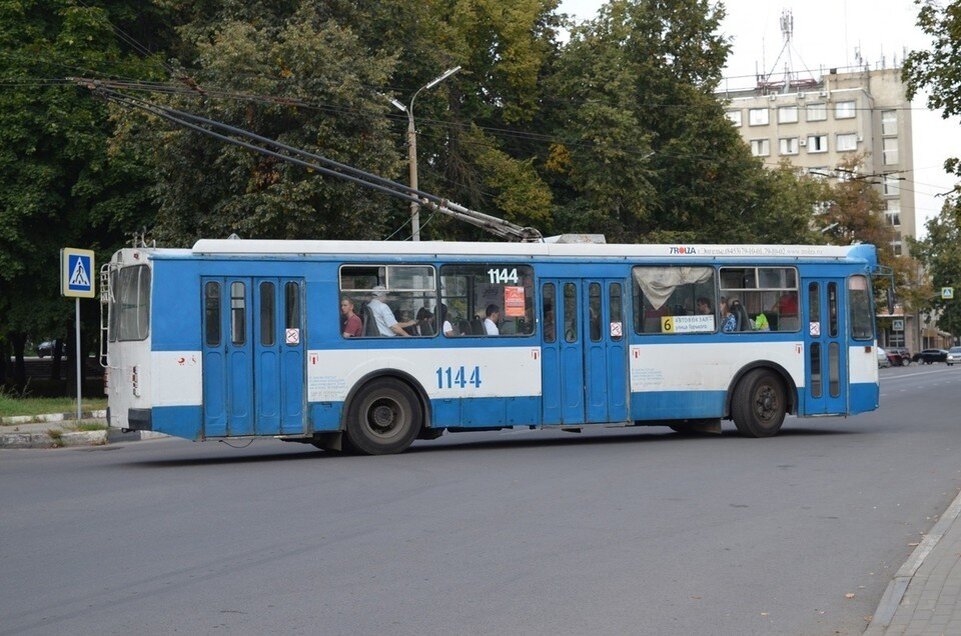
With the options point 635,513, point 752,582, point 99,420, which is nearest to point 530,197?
point 99,420

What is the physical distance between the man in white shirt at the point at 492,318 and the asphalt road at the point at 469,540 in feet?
6.48

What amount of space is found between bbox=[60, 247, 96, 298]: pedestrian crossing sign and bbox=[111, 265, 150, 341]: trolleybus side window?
762cm

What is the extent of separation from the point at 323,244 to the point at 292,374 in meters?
1.85

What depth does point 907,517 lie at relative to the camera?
1138 cm

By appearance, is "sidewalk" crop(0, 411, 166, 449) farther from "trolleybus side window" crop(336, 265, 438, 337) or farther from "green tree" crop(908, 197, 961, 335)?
"green tree" crop(908, 197, 961, 335)

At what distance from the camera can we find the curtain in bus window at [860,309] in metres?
21.1

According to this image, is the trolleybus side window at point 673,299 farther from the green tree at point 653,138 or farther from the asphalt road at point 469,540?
the green tree at point 653,138

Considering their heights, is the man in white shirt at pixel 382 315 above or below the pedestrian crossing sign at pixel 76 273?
below

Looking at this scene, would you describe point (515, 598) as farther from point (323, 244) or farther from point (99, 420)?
point (99, 420)

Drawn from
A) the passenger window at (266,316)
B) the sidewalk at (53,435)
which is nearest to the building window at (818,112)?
the sidewalk at (53,435)

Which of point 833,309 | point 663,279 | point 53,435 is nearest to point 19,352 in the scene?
point 53,435

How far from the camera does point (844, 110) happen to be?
12150 centimetres

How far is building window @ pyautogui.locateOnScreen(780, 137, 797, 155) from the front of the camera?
124 metres

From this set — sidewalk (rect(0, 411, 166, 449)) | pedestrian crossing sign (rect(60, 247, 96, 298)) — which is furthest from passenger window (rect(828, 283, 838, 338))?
pedestrian crossing sign (rect(60, 247, 96, 298))
